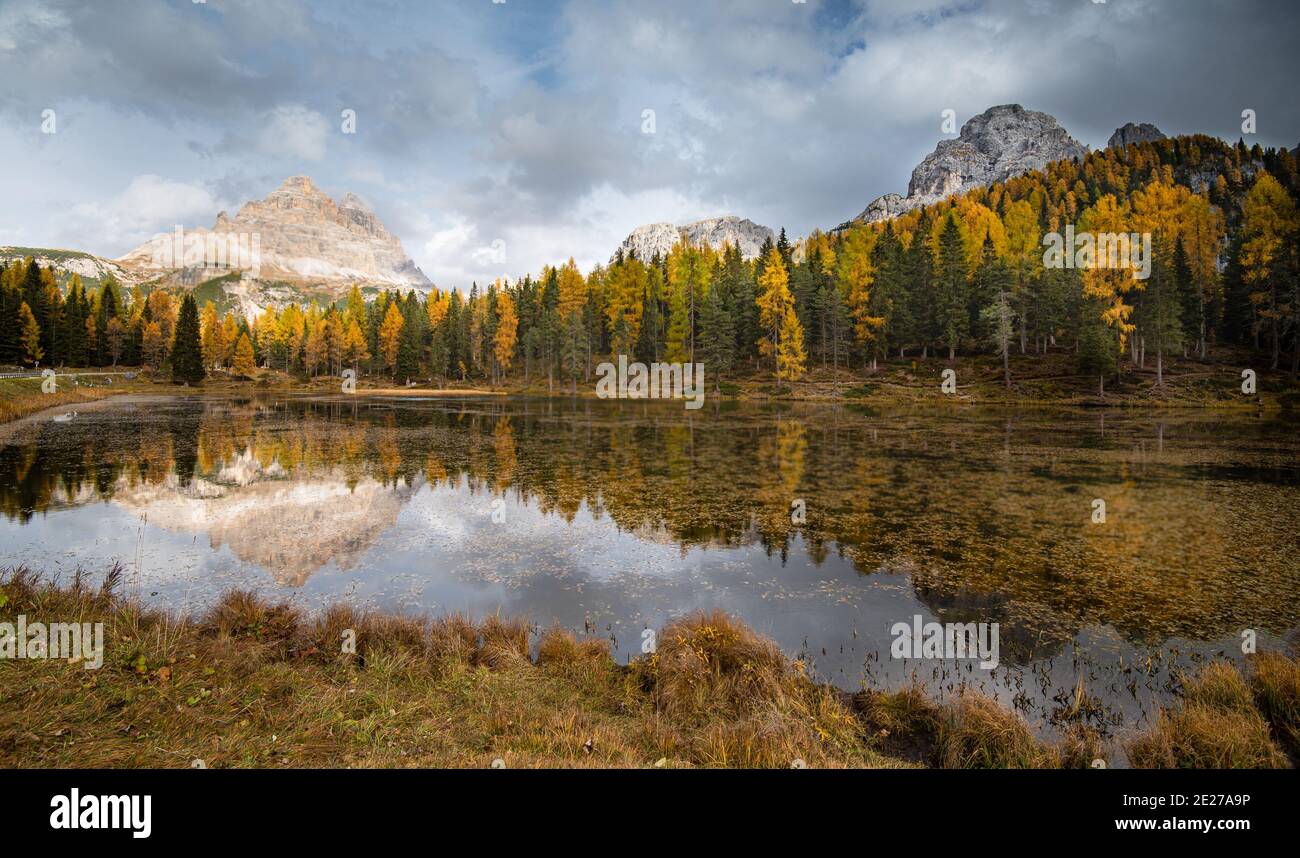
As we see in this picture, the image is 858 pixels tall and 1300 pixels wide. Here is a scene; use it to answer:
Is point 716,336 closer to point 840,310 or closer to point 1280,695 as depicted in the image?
point 840,310

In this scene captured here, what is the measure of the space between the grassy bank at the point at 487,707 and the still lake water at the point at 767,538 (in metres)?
1.11

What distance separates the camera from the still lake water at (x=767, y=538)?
33.8 feet

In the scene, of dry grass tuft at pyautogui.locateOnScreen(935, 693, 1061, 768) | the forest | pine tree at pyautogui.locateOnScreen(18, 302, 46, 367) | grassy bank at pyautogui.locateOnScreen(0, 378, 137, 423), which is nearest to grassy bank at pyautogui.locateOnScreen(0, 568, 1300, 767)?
dry grass tuft at pyautogui.locateOnScreen(935, 693, 1061, 768)

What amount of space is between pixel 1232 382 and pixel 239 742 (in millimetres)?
79210

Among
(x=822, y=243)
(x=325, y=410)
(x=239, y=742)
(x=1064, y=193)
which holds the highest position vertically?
(x=1064, y=193)

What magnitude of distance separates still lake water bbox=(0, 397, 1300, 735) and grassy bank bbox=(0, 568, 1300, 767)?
111 centimetres

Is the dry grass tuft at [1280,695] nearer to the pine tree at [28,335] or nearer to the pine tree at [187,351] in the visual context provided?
the pine tree at [187,351]

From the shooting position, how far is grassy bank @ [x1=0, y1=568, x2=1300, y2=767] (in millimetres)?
5648

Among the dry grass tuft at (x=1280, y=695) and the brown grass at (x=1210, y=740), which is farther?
the dry grass tuft at (x=1280, y=695)

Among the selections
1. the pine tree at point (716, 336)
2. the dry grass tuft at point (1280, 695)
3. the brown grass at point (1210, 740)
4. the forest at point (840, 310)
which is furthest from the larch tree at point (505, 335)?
the brown grass at point (1210, 740)
